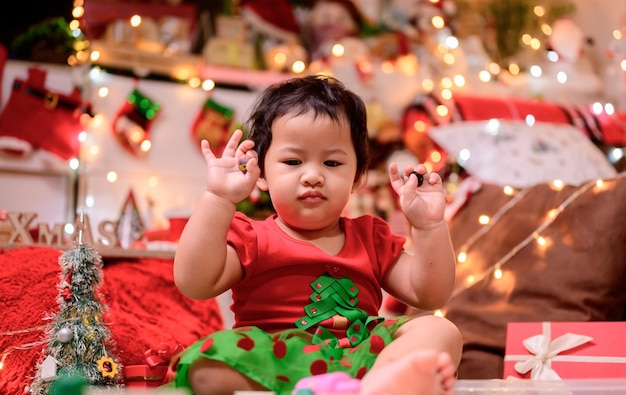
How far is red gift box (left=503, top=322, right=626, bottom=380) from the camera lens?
3.81 feet

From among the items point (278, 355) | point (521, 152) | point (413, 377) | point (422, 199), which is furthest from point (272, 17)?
point (413, 377)

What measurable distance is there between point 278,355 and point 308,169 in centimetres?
29

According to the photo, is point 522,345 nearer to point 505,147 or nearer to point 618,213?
point 618,213

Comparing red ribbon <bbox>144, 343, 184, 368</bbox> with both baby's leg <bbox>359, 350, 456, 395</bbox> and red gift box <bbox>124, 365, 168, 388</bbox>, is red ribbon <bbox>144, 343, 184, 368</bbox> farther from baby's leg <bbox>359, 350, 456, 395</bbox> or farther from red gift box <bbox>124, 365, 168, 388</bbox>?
baby's leg <bbox>359, 350, 456, 395</bbox>

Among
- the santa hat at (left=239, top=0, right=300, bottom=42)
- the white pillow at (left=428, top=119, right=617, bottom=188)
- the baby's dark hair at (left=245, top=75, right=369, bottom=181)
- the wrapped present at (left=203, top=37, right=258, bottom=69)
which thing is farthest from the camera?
the santa hat at (left=239, top=0, right=300, bottom=42)

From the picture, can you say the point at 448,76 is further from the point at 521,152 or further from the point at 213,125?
the point at 213,125

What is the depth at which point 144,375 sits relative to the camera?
3.48 ft

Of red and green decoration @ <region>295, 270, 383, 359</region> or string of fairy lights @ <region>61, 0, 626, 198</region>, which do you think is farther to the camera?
string of fairy lights @ <region>61, 0, 626, 198</region>

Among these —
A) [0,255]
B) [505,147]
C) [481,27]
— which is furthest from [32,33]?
[481,27]

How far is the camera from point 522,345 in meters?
1.27

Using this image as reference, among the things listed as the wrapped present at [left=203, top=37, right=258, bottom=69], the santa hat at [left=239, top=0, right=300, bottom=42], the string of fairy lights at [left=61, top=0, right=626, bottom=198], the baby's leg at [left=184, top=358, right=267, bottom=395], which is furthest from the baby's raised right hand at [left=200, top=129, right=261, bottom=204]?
the santa hat at [left=239, top=0, right=300, bottom=42]

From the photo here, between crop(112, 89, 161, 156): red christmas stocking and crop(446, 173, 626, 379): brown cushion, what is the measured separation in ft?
3.53

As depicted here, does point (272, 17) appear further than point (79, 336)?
Yes

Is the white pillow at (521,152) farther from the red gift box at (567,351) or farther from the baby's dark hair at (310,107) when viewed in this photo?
the baby's dark hair at (310,107)
